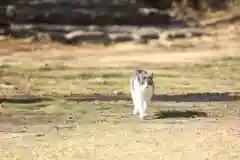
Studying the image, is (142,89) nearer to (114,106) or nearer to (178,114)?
(178,114)

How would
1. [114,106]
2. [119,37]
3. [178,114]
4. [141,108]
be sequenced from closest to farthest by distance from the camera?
[141,108]
[178,114]
[114,106]
[119,37]

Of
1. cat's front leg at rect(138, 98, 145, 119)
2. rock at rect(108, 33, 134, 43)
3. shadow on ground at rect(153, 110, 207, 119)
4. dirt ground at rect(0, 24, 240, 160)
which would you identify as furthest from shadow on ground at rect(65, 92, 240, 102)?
rock at rect(108, 33, 134, 43)

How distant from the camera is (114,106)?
41.6 ft

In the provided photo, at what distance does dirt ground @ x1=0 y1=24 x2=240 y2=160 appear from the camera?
8.79 meters

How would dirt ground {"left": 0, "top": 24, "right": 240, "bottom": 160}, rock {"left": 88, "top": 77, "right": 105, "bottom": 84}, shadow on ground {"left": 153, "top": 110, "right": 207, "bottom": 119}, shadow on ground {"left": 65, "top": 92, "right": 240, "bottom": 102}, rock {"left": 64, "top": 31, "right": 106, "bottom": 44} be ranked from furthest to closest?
rock {"left": 64, "top": 31, "right": 106, "bottom": 44}
rock {"left": 88, "top": 77, "right": 105, "bottom": 84}
shadow on ground {"left": 65, "top": 92, "right": 240, "bottom": 102}
shadow on ground {"left": 153, "top": 110, "right": 207, "bottom": 119}
dirt ground {"left": 0, "top": 24, "right": 240, "bottom": 160}

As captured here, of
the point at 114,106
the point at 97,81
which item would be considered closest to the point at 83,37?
the point at 97,81

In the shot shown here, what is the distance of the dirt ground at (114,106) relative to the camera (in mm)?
8789

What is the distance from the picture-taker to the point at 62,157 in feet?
27.0

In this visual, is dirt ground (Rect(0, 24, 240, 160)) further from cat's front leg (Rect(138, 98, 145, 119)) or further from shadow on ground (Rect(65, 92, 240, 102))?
cat's front leg (Rect(138, 98, 145, 119))

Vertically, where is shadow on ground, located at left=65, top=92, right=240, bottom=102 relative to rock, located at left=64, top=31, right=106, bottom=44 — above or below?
below

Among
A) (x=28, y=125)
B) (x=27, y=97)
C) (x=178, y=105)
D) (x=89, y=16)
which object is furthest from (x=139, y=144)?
(x=89, y=16)

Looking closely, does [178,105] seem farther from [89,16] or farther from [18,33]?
[89,16]

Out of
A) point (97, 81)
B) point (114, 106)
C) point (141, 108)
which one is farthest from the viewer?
point (97, 81)

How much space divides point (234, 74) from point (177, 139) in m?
8.91
